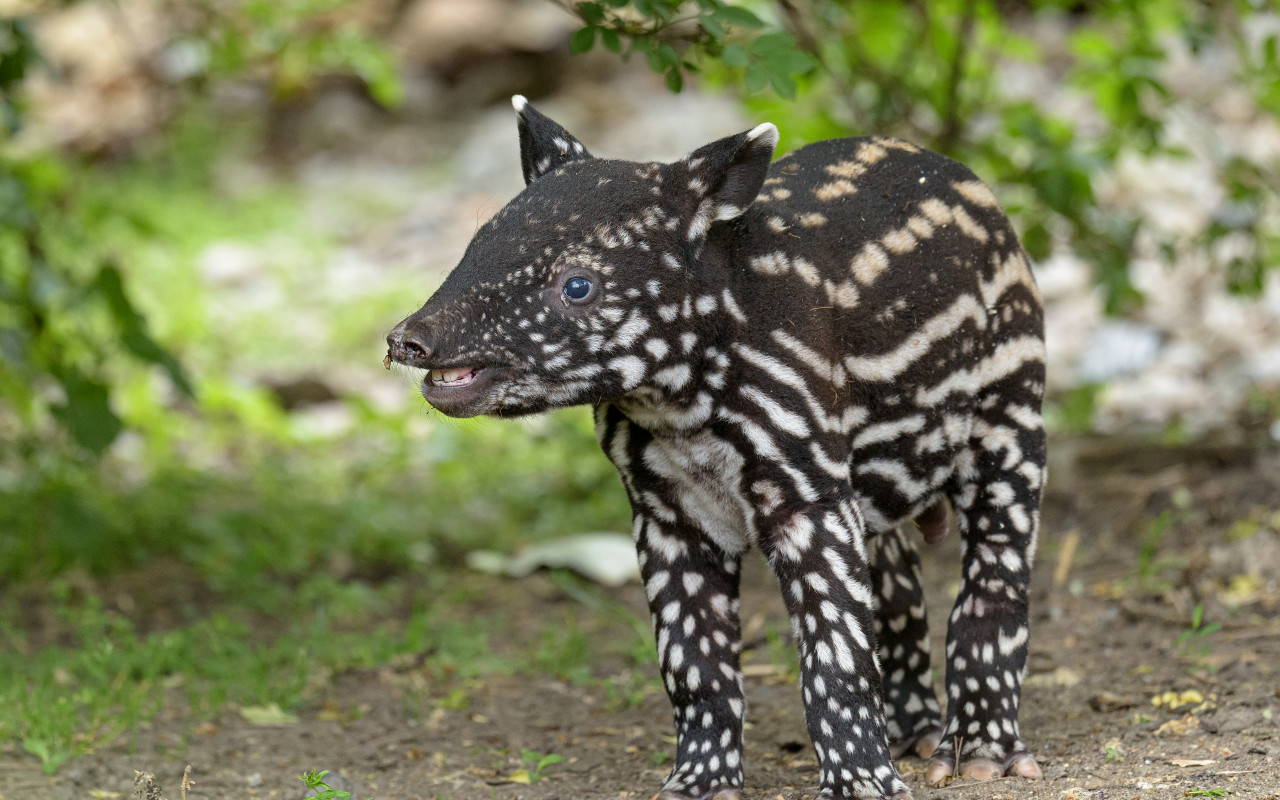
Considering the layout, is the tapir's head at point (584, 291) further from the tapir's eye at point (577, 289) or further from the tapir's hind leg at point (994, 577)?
the tapir's hind leg at point (994, 577)

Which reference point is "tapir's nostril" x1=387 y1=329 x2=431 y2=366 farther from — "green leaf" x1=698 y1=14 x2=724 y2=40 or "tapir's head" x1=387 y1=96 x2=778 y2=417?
"green leaf" x1=698 y1=14 x2=724 y2=40

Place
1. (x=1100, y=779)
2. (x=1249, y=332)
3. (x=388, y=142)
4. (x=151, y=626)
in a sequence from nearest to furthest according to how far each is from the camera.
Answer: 1. (x=1100, y=779)
2. (x=151, y=626)
3. (x=1249, y=332)
4. (x=388, y=142)

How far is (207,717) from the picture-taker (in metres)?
5.24

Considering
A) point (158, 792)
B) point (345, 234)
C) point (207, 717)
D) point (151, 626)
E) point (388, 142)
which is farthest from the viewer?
point (388, 142)

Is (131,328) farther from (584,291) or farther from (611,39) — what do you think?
(584,291)

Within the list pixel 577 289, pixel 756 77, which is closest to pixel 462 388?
pixel 577 289

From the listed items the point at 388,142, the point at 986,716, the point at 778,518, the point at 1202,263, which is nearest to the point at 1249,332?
the point at 1202,263

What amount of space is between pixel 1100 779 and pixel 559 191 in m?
2.35

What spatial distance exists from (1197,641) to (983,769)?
5.08 ft

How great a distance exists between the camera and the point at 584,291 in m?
3.83

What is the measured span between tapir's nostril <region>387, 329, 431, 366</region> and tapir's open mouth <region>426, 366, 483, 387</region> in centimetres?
9

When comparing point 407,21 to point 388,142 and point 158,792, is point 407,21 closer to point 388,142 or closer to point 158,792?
point 388,142

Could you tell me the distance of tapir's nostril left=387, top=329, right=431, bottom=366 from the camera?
12.0 ft

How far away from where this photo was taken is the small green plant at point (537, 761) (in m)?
4.73
